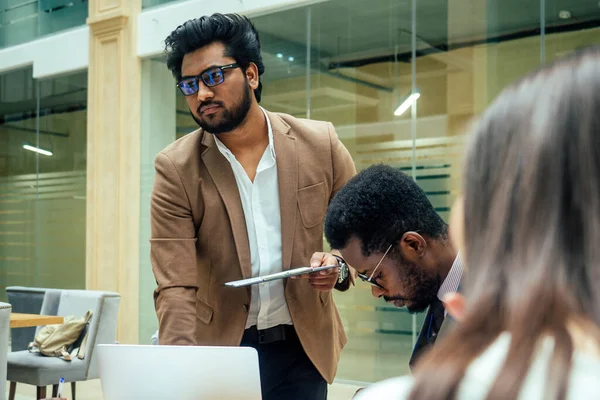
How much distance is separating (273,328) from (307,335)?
0.09 m

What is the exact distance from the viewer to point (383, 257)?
1.88 m

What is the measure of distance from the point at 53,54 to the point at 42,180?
4.97 ft

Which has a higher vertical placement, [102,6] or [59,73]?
[102,6]

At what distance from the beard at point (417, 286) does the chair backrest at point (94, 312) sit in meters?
3.26

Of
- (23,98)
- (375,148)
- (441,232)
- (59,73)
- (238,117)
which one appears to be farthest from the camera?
(23,98)

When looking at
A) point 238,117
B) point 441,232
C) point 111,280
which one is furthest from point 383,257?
point 111,280

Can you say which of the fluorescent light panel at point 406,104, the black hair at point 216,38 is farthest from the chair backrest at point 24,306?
the black hair at point 216,38

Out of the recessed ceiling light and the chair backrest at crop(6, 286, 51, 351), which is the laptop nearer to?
the chair backrest at crop(6, 286, 51, 351)

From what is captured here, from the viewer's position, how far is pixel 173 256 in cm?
202

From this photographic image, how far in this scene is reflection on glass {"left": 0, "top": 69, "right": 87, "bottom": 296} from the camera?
8.84 meters

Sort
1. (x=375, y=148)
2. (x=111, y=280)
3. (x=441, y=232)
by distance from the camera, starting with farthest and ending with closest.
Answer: (x=111, y=280) → (x=375, y=148) → (x=441, y=232)

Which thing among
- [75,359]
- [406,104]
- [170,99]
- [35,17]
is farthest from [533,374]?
[35,17]

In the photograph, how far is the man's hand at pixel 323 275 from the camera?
6.51 ft

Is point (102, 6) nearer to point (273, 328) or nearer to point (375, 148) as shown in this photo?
point (375, 148)
